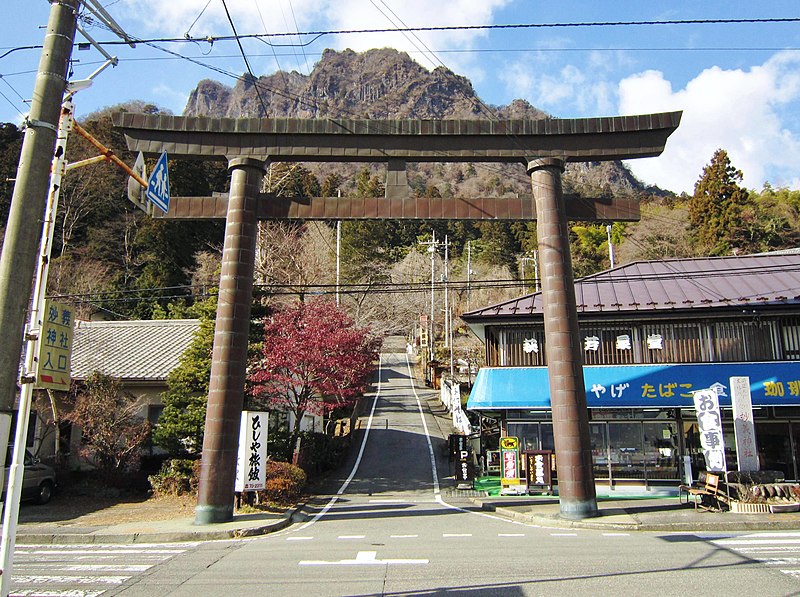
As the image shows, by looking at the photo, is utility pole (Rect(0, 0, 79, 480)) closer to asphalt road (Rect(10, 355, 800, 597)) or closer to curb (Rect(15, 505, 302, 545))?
asphalt road (Rect(10, 355, 800, 597))

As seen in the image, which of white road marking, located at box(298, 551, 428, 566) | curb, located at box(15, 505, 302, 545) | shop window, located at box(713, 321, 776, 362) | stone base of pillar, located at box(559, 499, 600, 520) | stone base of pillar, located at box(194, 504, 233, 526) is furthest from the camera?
shop window, located at box(713, 321, 776, 362)

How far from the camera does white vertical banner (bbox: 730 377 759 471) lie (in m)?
15.3

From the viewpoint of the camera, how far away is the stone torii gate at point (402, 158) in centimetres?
1449

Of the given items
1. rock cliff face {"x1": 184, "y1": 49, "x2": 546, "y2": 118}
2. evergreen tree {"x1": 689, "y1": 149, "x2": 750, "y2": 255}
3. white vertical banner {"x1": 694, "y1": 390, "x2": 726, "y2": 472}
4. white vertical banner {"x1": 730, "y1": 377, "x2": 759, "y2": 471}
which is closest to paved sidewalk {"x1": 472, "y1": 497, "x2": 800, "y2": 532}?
white vertical banner {"x1": 694, "y1": 390, "x2": 726, "y2": 472}

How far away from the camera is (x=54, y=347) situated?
21.3 feet

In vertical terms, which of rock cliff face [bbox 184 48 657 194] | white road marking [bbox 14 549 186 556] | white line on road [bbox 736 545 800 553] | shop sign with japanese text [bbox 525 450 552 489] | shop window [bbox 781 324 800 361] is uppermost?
rock cliff face [bbox 184 48 657 194]

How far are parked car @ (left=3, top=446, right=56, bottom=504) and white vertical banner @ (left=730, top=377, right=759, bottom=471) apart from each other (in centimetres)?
1981

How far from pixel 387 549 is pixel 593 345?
12530 millimetres

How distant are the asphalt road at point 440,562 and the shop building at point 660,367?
638cm

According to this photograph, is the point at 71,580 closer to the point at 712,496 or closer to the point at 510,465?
the point at 510,465

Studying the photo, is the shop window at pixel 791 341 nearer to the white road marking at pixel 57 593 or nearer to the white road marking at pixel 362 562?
the white road marking at pixel 362 562

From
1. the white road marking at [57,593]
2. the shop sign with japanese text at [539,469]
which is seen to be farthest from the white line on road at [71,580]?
the shop sign with japanese text at [539,469]

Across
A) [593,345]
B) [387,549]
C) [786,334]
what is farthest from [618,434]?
[387,549]

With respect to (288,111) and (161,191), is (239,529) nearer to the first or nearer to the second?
A: (161,191)
